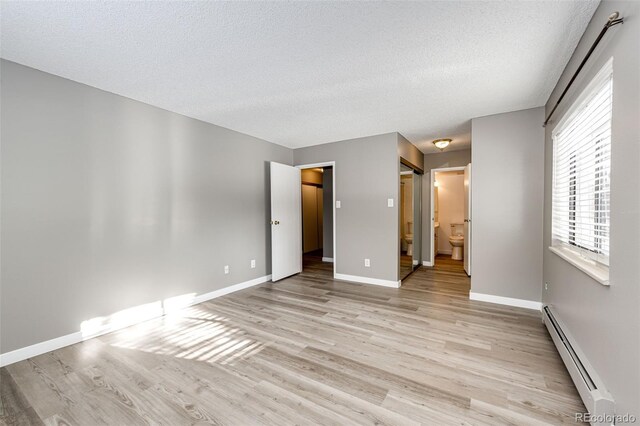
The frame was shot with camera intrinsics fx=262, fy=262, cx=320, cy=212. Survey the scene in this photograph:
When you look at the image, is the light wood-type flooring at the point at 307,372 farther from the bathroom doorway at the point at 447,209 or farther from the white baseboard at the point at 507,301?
the bathroom doorway at the point at 447,209

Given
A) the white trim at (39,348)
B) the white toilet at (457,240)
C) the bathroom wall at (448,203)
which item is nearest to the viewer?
the white trim at (39,348)

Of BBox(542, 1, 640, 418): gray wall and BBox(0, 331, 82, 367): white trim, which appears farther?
BBox(0, 331, 82, 367): white trim

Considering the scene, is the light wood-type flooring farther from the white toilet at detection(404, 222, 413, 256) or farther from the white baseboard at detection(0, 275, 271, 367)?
the white toilet at detection(404, 222, 413, 256)

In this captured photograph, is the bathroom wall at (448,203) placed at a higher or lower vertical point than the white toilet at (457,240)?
higher

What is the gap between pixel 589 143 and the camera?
5.98 feet

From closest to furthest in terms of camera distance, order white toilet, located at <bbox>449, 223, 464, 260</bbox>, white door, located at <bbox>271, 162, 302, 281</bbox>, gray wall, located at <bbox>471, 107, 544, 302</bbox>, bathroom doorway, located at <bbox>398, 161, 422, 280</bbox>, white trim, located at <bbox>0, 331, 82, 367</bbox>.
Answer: white trim, located at <bbox>0, 331, 82, 367</bbox> → gray wall, located at <bbox>471, 107, 544, 302</bbox> → white door, located at <bbox>271, 162, 302, 281</bbox> → bathroom doorway, located at <bbox>398, 161, 422, 280</bbox> → white toilet, located at <bbox>449, 223, 464, 260</bbox>

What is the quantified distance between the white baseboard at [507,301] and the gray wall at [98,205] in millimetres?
3497

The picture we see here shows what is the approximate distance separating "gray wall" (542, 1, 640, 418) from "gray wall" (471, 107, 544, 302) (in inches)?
62.9

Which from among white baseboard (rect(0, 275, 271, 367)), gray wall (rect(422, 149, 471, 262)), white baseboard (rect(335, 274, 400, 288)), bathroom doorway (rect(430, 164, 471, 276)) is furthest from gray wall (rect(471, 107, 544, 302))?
white baseboard (rect(0, 275, 271, 367))

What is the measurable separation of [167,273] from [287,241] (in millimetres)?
2021

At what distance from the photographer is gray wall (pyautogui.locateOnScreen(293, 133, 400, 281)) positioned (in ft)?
13.5

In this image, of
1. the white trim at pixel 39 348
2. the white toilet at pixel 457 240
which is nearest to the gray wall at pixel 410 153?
the white toilet at pixel 457 240

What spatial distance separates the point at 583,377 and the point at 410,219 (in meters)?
3.60

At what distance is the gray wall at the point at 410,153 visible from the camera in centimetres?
424
